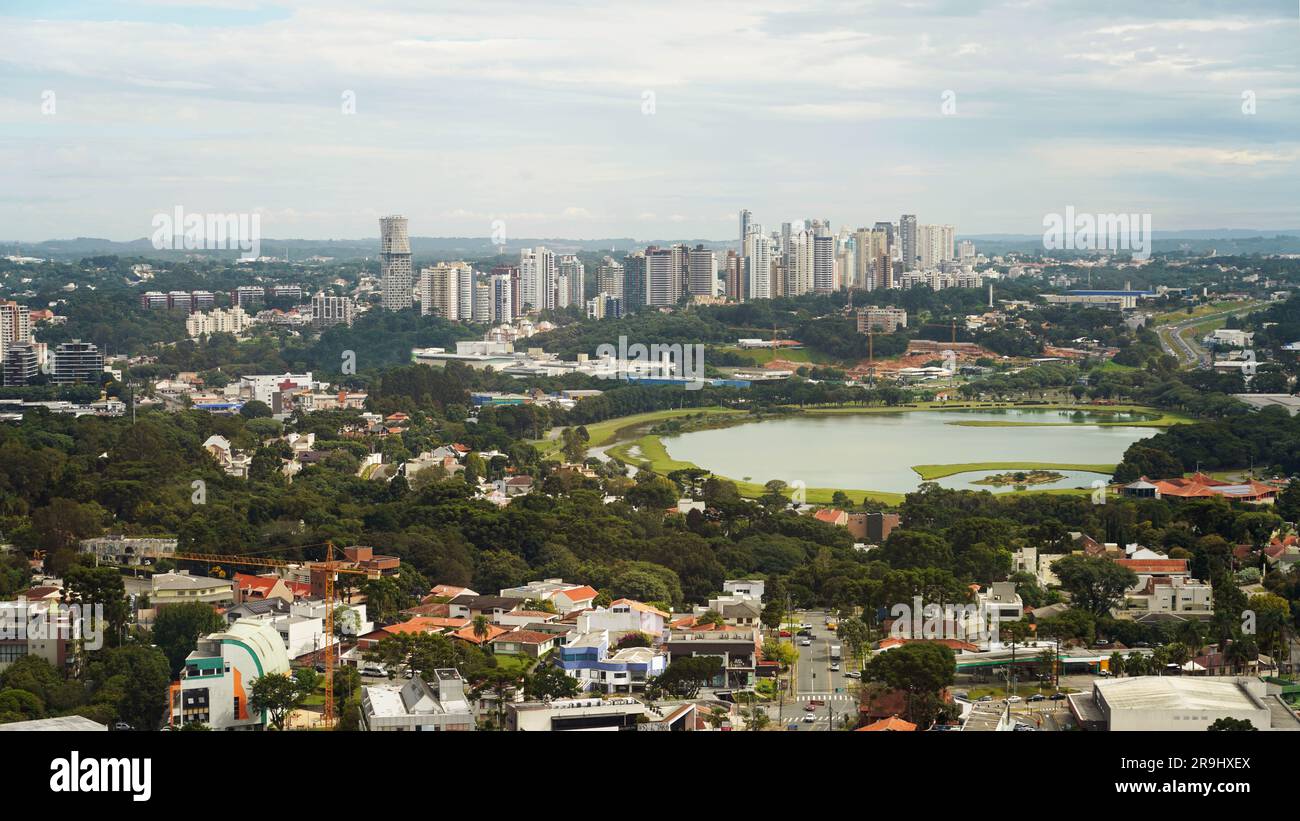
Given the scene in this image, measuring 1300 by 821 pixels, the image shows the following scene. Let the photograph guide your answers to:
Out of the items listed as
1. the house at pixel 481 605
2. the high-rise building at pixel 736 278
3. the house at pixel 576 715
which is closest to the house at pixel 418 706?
the house at pixel 576 715

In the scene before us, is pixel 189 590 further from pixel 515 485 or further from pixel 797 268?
pixel 797 268

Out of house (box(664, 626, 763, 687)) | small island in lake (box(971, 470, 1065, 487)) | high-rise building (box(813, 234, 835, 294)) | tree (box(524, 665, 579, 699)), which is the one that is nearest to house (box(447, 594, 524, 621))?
house (box(664, 626, 763, 687))

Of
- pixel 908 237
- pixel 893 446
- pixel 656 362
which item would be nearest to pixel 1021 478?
pixel 893 446

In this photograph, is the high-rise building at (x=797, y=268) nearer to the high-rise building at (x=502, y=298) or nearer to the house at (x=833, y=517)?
the high-rise building at (x=502, y=298)

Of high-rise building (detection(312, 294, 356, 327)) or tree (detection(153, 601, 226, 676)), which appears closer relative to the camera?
tree (detection(153, 601, 226, 676))
